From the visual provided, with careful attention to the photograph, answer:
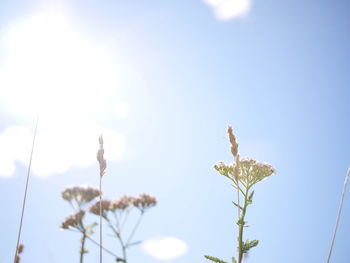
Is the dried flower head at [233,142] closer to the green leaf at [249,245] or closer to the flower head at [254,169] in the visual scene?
the green leaf at [249,245]

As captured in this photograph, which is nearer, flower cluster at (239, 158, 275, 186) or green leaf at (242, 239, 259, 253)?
green leaf at (242, 239, 259, 253)

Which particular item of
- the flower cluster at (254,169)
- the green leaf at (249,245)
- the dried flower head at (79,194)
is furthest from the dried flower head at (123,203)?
the green leaf at (249,245)

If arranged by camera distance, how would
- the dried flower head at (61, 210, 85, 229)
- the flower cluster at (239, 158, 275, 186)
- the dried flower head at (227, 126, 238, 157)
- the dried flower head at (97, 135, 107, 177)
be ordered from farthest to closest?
the dried flower head at (61, 210, 85, 229) < the flower cluster at (239, 158, 275, 186) < the dried flower head at (227, 126, 238, 157) < the dried flower head at (97, 135, 107, 177)

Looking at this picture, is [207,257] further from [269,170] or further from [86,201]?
[86,201]

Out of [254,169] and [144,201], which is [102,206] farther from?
[254,169]

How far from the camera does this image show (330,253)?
312 cm

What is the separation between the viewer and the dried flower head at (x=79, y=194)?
12.0 meters

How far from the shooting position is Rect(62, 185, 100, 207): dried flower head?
Result: 1197cm

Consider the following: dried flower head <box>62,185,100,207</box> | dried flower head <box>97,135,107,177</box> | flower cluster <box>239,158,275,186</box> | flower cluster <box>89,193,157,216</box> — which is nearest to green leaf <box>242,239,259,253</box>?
flower cluster <box>239,158,275,186</box>

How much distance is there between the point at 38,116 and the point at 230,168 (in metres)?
2.75

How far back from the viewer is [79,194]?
1198cm

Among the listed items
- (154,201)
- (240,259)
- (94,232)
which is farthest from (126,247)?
(240,259)

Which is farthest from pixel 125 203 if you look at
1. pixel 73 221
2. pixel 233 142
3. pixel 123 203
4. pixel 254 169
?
pixel 233 142

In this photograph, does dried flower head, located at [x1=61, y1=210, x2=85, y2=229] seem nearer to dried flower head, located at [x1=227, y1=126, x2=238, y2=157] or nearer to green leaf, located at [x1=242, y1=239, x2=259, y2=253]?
green leaf, located at [x1=242, y1=239, x2=259, y2=253]
